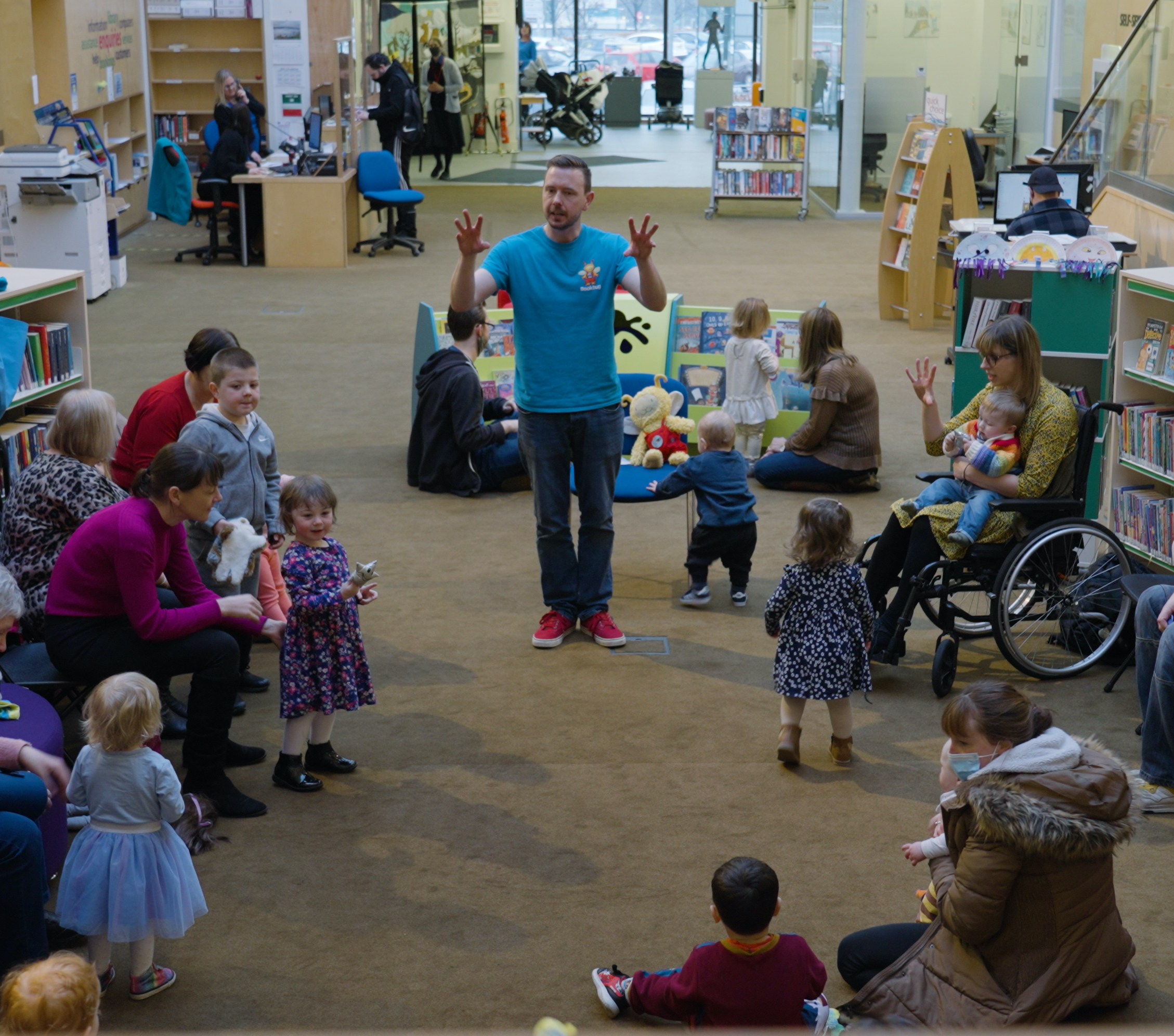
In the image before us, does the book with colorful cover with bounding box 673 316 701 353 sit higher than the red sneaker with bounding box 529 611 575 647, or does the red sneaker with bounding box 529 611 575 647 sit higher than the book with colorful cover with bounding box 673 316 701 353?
the book with colorful cover with bounding box 673 316 701 353

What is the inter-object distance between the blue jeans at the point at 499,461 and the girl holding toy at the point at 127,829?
156 inches

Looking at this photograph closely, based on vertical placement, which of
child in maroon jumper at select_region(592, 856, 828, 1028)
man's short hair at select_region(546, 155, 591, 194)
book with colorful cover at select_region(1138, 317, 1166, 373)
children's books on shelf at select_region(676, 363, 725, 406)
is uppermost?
man's short hair at select_region(546, 155, 591, 194)

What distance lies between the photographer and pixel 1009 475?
4.84m

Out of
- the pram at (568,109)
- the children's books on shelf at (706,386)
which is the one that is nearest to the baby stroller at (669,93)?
the pram at (568,109)

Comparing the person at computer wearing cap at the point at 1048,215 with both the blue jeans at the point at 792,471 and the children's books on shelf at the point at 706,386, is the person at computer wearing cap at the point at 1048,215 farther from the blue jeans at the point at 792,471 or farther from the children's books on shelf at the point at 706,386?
the blue jeans at the point at 792,471

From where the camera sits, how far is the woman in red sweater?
4715mm

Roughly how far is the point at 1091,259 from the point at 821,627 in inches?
119

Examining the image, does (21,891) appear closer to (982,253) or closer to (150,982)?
(150,982)

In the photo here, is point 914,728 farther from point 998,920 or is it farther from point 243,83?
point 243,83

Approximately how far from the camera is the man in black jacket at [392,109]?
567 inches

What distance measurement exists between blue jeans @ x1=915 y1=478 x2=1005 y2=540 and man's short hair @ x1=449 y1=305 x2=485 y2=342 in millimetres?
2740

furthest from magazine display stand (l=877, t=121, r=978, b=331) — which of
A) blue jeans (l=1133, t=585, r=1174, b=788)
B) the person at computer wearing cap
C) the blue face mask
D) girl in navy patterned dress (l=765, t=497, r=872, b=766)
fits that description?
the blue face mask

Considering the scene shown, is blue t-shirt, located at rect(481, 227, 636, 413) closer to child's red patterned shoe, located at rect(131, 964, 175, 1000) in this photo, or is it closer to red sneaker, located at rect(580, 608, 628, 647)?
red sneaker, located at rect(580, 608, 628, 647)

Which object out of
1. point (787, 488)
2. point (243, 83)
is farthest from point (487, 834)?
point (243, 83)
